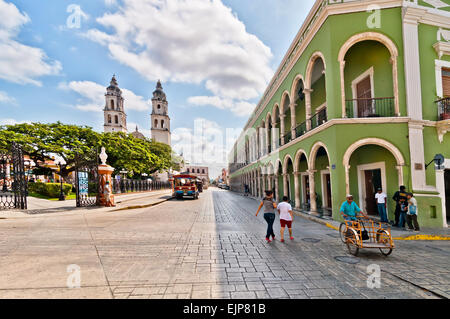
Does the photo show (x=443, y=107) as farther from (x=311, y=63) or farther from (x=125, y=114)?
(x=125, y=114)

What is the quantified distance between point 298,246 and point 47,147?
99.1 ft

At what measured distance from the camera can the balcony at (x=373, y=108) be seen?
10262mm

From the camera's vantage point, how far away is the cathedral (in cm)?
7019

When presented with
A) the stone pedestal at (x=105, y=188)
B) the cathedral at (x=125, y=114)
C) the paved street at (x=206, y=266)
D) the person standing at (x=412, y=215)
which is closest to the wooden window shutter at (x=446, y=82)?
the person standing at (x=412, y=215)

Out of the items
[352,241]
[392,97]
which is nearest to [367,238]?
[352,241]

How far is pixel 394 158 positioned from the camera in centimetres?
1020

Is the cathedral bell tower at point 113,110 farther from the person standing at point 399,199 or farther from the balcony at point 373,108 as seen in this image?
the person standing at point 399,199

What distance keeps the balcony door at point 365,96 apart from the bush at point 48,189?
86.1 ft

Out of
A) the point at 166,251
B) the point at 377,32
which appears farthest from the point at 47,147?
the point at 377,32

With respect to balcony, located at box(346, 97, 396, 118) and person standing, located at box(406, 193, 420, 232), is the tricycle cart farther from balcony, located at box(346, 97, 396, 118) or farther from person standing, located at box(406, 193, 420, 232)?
balcony, located at box(346, 97, 396, 118)

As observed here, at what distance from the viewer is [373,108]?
10555 millimetres

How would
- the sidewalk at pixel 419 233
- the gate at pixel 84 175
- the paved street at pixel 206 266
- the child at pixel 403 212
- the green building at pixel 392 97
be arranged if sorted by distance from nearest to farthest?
the paved street at pixel 206 266 < the sidewalk at pixel 419 233 < the child at pixel 403 212 < the green building at pixel 392 97 < the gate at pixel 84 175

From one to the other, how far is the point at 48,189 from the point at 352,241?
26517 mm
